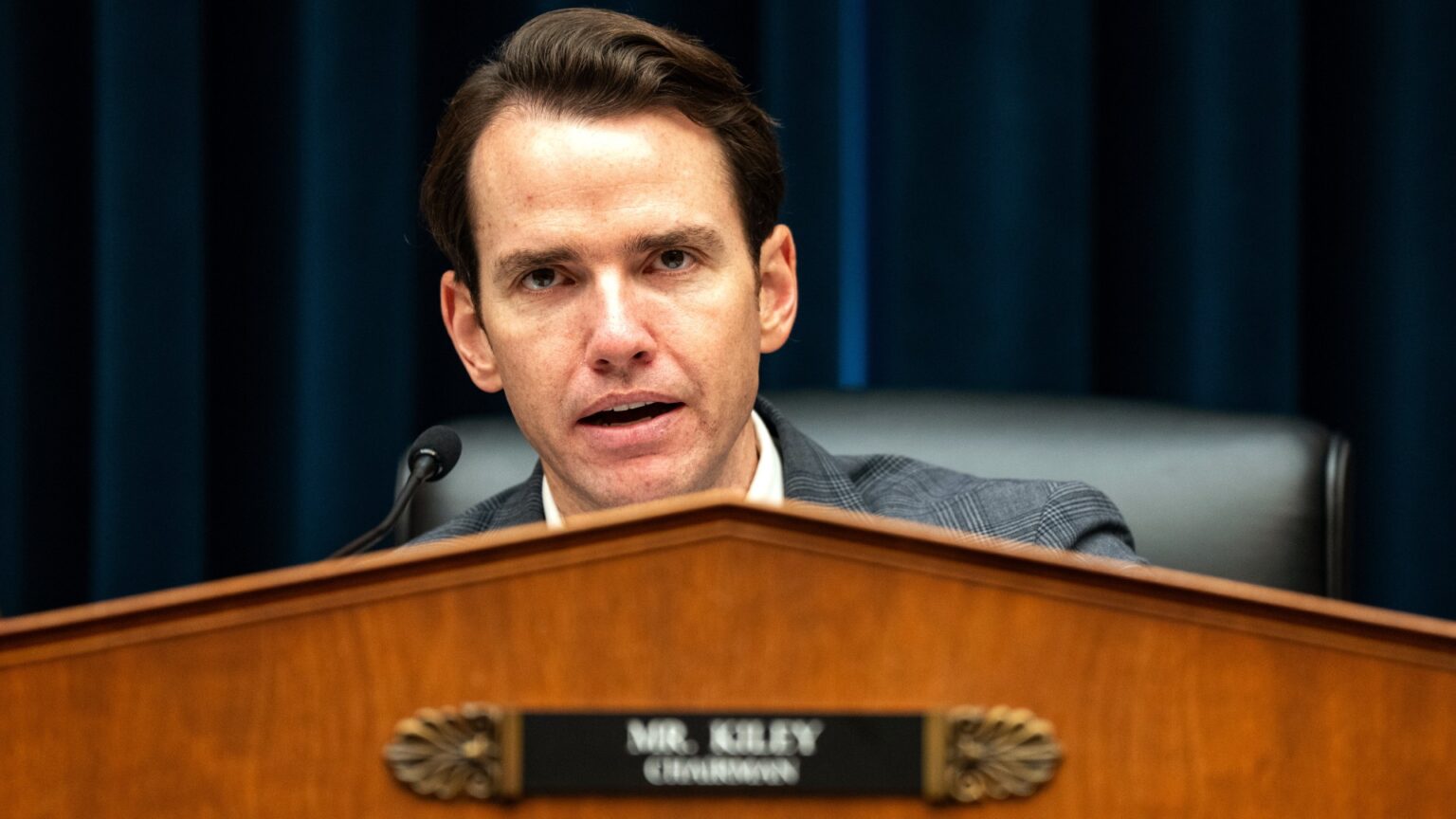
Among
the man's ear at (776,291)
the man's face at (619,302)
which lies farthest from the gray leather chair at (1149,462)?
the man's face at (619,302)

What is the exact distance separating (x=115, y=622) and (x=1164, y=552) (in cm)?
101

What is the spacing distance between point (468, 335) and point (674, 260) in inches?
10.9

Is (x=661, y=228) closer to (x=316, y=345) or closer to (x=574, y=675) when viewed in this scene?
(x=574, y=675)

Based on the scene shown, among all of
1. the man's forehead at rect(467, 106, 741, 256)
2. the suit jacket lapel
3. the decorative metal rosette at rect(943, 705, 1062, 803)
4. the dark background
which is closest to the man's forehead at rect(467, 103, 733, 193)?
the man's forehead at rect(467, 106, 741, 256)

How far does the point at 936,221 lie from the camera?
171 cm

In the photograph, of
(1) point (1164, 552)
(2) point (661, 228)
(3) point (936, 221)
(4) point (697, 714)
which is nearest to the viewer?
(4) point (697, 714)

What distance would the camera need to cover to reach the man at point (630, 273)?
1.04 meters

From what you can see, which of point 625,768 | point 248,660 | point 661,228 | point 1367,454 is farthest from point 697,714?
point 1367,454

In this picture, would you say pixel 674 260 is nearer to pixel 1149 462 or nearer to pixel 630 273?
pixel 630 273

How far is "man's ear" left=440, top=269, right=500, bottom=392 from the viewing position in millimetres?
1233

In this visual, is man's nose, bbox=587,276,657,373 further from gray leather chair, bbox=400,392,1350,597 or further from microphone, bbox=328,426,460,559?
gray leather chair, bbox=400,392,1350,597

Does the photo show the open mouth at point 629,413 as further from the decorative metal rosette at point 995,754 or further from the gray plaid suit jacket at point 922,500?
the decorative metal rosette at point 995,754

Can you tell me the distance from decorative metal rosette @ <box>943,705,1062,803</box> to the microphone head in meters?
0.69

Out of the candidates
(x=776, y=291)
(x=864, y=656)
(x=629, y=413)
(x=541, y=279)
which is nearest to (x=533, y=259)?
(x=541, y=279)
